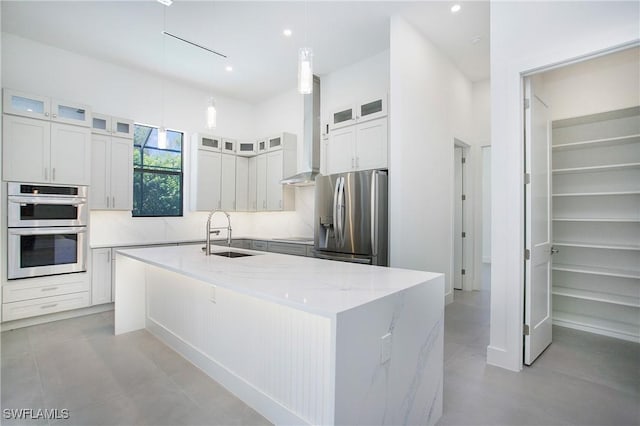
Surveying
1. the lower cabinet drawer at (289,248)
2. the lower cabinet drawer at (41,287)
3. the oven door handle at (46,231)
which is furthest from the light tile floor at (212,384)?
the lower cabinet drawer at (289,248)

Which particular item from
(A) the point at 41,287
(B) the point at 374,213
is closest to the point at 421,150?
(B) the point at 374,213

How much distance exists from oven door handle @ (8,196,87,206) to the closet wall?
5.31m

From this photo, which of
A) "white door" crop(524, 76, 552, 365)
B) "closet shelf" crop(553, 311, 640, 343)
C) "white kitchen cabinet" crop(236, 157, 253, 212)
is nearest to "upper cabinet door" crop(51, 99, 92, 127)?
"white kitchen cabinet" crop(236, 157, 253, 212)

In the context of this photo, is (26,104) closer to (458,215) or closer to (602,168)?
(458,215)

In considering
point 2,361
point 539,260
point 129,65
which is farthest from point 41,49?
point 539,260

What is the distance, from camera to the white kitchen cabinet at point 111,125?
4129 mm

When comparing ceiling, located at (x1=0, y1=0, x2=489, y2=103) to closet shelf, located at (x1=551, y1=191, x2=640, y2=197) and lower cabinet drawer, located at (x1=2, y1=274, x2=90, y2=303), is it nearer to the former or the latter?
closet shelf, located at (x1=551, y1=191, x2=640, y2=197)

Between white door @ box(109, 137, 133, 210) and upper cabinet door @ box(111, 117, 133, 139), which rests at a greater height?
upper cabinet door @ box(111, 117, 133, 139)

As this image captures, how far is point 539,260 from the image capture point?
2.65 metres

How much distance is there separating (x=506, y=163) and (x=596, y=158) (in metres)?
1.49

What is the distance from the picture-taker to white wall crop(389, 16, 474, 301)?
3.42 m

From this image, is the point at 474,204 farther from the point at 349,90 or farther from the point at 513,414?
the point at 513,414

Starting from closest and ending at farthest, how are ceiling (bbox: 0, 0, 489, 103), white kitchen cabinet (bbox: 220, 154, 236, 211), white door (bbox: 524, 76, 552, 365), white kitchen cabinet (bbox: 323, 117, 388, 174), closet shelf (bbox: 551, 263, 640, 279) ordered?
white door (bbox: 524, 76, 552, 365), closet shelf (bbox: 551, 263, 640, 279), ceiling (bbox: 0, 0, 489, 103), white kitchen cabinet (bbox: 323, 117, 388, 174), white kitchen cabinet (bbox: 220, 154, 236, 211)

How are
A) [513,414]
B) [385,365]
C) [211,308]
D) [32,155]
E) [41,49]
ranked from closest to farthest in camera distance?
[385,365] < [513,414] < [211,308] < [32,155] < [41,49]
